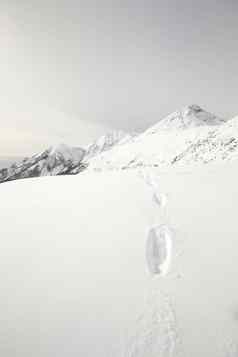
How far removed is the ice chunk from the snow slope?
0.07 feet

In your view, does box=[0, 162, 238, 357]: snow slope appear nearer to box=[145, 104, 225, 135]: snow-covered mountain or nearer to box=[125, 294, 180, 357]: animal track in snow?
box=[125, 294, 180, 357]: animal track in snow

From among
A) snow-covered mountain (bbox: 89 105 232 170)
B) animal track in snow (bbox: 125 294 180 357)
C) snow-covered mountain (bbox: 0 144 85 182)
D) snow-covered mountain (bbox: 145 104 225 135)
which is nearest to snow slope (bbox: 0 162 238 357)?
animal track in snow (bbox: 125 294 180 357)

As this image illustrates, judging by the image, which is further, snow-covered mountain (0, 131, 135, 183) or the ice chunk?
snow-covered mountain (0, 131, 135, 183)

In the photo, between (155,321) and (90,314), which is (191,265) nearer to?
(155,321)

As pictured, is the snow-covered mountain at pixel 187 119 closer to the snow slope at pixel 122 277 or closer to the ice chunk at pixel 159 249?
the snow slope at pixel 122 277

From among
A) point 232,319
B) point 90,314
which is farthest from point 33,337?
point 232,319

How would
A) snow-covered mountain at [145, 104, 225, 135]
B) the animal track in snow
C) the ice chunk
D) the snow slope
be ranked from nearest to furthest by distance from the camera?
the animal track in snow → the snow slope → the ice chunk → snow-covered mountain at [145, 104, 225, 135]

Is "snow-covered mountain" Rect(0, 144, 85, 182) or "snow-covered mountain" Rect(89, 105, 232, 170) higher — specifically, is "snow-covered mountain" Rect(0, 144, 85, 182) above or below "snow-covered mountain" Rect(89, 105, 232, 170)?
above

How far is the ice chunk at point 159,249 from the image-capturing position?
3.27 meters

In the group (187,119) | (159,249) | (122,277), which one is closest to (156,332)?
(122,277)

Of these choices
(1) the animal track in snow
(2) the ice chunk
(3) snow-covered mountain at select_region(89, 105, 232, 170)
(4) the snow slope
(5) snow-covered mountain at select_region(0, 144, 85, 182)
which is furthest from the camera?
(5) snow-covered mountain at select_region(0, 144, 85, 182)

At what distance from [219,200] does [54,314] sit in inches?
188

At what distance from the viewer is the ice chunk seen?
3275mm

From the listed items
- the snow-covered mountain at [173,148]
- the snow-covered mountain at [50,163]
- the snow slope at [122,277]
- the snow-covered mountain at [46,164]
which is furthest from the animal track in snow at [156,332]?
the snow-covered mountain at [46,164]
